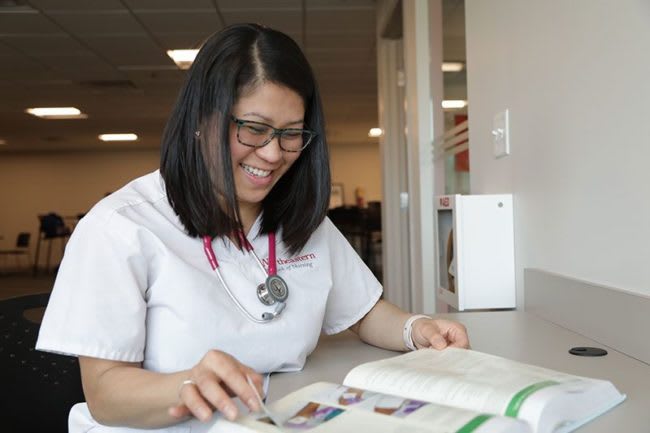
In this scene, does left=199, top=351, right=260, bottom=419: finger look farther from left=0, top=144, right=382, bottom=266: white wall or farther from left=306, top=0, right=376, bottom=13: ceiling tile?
left=0, top=144, right=382, bottom=266: white wall

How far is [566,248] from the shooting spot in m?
1.43

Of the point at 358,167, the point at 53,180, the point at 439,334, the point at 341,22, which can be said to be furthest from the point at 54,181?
the point at 439,334

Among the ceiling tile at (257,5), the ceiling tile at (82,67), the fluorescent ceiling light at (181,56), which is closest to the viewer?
the ceiling tile at (257,5)

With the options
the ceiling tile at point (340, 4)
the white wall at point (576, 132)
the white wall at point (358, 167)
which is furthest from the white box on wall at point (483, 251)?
the white wall at point (358, 167)

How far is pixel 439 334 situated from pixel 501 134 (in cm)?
93

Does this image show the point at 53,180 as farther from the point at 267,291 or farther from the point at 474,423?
the point at 474,423

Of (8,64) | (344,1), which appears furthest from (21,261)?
(344,1)

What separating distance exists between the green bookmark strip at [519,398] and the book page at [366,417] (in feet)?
0.09

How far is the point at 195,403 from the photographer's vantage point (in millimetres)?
692

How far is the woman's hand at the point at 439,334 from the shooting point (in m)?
1.08

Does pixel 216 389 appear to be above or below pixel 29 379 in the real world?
above

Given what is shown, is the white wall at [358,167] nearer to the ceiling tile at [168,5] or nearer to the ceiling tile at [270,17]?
the ceiling tile at [270,17]

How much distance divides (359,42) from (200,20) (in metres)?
1.55

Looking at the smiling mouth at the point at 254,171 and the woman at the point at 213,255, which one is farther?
the smiling mouth at the point at 254,171
